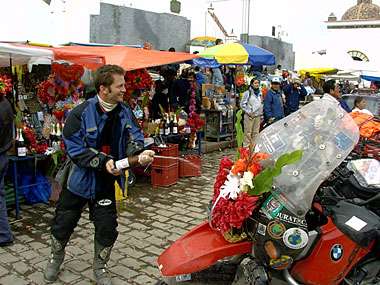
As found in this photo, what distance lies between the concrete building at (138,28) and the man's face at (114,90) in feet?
29.8

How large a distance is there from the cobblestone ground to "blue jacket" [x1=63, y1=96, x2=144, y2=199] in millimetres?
1058

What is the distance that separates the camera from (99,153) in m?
3.51

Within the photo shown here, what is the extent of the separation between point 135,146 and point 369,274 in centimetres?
211

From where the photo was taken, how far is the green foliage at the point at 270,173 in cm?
246

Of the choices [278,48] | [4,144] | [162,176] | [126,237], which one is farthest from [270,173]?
[278,48]

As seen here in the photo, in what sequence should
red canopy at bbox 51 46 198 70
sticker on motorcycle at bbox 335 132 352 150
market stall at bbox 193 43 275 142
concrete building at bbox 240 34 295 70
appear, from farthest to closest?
concrete building at bbox 240 34 295 70, market stall at bbox 193 43 275 142, red canopy at bbox 51 46 198 70, sticker on motorcycle at bbox 335 132 352 150

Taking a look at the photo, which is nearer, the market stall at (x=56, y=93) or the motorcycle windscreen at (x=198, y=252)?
the motorcycle windscreen at (x=198, y=252)

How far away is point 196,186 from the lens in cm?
763

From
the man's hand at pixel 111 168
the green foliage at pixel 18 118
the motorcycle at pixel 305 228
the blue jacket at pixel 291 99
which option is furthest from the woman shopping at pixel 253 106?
the motorcycle at pixel 305 228

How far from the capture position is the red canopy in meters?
6.20

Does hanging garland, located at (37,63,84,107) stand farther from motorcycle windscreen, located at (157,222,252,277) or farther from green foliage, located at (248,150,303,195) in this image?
green foliage, located at (248,150,303,195)

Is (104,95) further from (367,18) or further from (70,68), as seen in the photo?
(367,18)

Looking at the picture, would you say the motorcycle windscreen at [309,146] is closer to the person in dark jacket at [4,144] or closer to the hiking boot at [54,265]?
the hiking boot at [54,265]

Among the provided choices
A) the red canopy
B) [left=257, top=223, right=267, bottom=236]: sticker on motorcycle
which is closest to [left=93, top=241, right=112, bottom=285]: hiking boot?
[left=257, top=223, right=267, bottom=236]: sticker on motorcycle
